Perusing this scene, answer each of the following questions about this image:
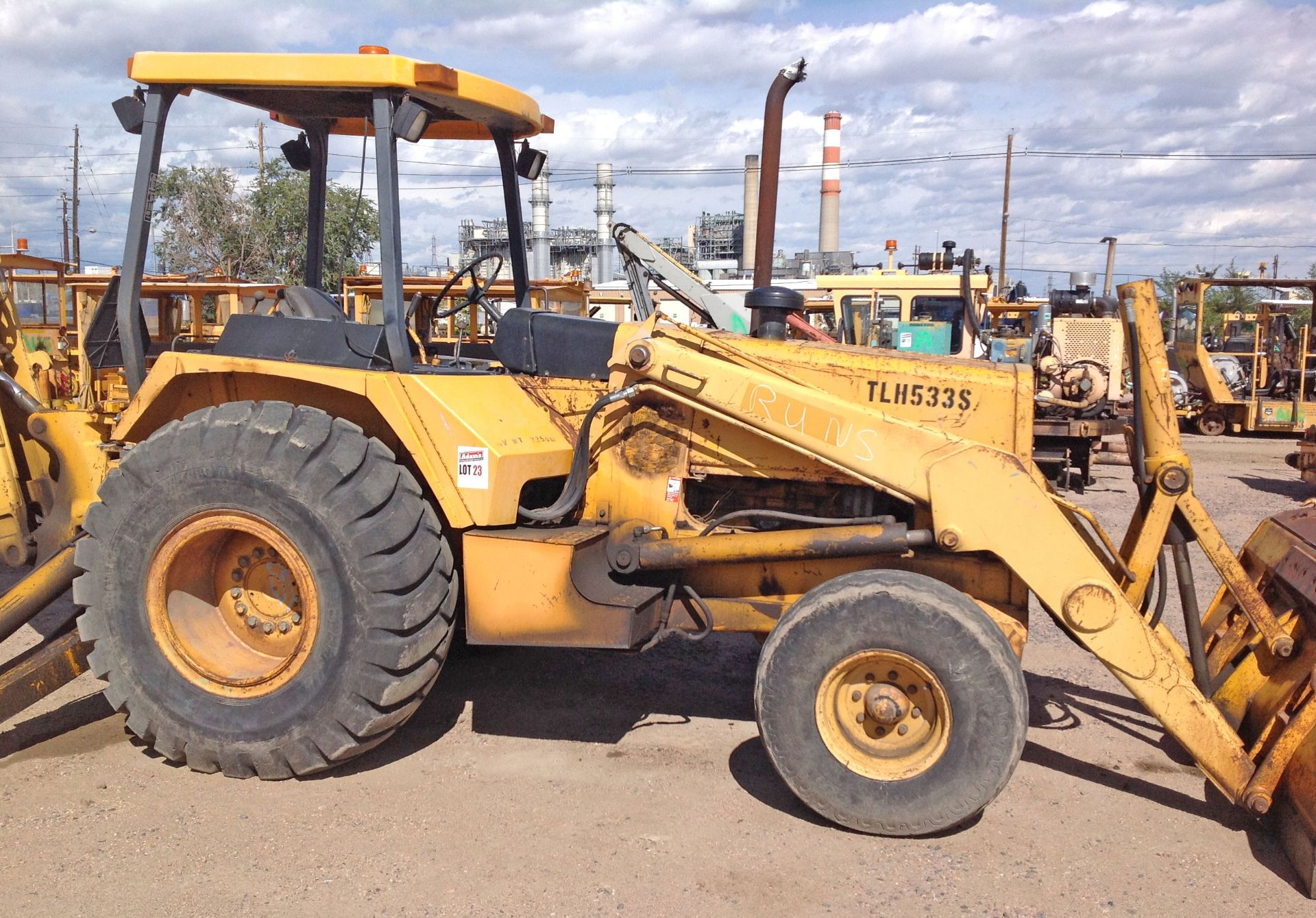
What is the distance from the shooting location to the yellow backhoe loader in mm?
3545

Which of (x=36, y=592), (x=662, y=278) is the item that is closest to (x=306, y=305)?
(x=36, y=592)

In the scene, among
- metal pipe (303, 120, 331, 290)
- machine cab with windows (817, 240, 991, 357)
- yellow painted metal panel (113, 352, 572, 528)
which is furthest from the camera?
machine cab with windows (817, 240, 991, 357)

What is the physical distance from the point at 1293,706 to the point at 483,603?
288 centimetres

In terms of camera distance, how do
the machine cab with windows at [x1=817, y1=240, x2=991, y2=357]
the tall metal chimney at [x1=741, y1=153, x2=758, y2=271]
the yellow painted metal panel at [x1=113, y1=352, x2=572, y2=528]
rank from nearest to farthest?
1. the yellow painted metal panel at [x1=113, y1=352, x2=572, y2=528]
2. the machine cab with windows at [x1=817, y1=240, x2=991, y2=357]
3. the tall metal chimney at [x1=741, y1=153, x2=758, y2=271]

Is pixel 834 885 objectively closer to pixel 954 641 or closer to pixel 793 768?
pixel 793 768

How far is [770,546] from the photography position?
3898mm

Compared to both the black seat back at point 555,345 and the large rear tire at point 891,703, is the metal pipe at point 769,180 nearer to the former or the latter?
the black seat back at point 555,345

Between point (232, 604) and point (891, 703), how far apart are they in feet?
8.64

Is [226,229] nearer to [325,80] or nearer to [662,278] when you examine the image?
[662,278]

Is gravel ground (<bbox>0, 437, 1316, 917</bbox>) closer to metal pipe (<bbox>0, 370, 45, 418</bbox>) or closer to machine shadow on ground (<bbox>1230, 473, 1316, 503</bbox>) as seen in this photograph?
metal pipe (<bbox>0, 370, 45, 418</bbox>)

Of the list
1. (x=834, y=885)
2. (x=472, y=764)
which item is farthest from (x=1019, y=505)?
(x=472, y=764)

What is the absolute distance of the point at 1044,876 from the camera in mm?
3354

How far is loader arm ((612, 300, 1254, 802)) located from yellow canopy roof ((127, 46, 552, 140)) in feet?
4.18

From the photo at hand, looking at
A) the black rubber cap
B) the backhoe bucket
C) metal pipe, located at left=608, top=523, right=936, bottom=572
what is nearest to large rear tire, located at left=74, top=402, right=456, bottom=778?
metal pipe, located at left=608, top=523, right=936, bottom=572
